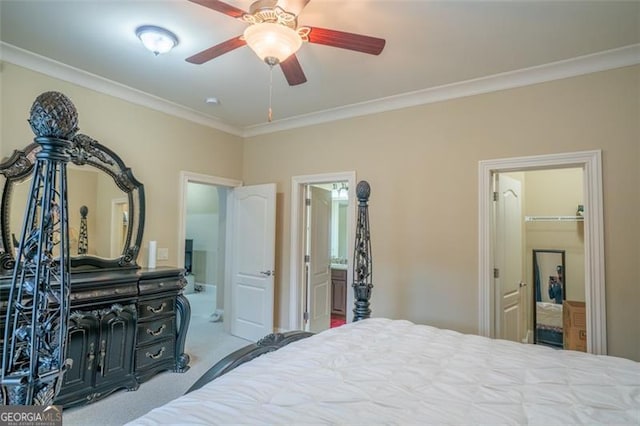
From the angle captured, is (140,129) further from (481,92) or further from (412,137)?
(481,92)

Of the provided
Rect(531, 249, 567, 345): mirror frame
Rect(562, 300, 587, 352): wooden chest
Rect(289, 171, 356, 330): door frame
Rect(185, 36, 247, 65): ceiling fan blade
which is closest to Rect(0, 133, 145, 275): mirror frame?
Rect(185, 36, 247, 65): ceiling fan blade

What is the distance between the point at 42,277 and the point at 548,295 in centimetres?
514

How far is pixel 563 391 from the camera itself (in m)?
1.35

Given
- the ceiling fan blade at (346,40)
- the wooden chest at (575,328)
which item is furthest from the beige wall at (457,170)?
the ceiling fan blade at (346,40)

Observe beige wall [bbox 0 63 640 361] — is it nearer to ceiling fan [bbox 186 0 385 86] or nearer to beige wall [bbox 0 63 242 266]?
beige wall [bbox 0 63 242 266]

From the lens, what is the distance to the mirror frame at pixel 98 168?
2705mm

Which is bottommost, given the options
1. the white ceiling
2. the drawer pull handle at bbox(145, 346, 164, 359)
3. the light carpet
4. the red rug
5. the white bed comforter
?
the red rug

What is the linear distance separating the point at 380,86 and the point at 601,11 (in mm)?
1687

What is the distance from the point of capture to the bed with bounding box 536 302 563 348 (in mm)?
4309

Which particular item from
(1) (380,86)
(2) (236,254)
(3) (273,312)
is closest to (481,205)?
(1) (380,86)

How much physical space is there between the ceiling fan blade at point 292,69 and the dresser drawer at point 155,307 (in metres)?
2.31

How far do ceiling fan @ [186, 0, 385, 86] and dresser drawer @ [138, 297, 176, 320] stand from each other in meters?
2.34

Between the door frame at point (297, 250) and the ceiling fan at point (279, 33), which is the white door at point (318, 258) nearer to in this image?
the door frame at point (297, 250)

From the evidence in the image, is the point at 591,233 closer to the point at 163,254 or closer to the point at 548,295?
the point at 548,295
